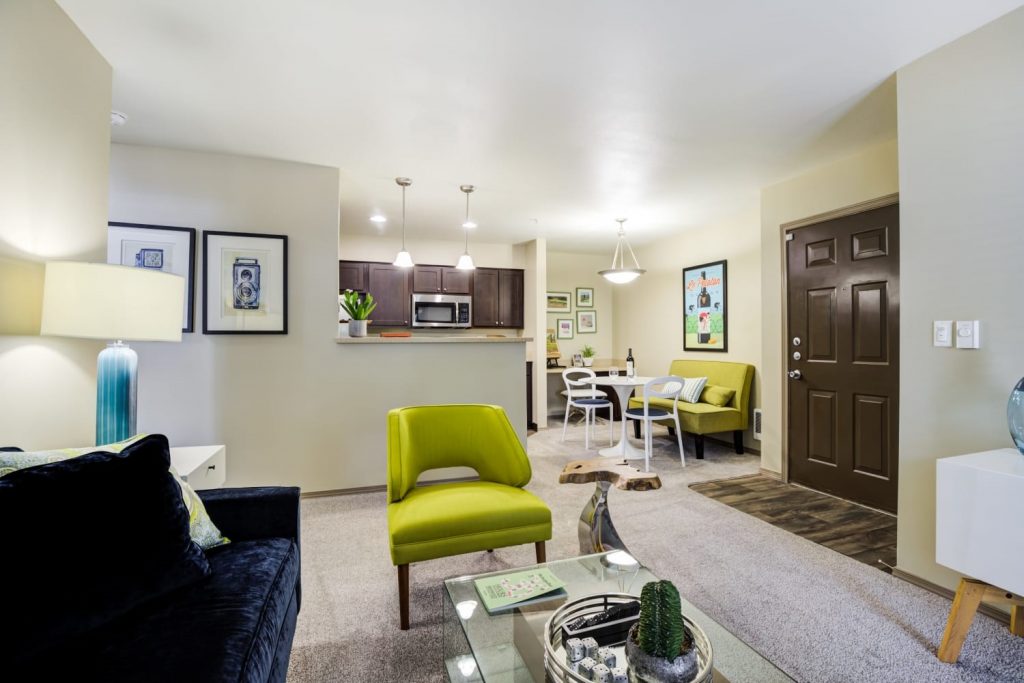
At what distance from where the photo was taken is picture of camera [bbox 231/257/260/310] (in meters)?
3.29

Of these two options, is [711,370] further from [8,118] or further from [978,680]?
[8,118]

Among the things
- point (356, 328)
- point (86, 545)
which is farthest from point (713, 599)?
point (356, 328)

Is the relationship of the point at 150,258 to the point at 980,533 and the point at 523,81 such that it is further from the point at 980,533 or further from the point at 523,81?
the point at 980,533

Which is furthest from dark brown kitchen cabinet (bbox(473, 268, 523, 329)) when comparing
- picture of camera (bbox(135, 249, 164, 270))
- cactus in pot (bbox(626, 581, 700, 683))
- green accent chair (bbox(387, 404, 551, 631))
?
cactus in pot (bbox(626, 581, 700, 683))

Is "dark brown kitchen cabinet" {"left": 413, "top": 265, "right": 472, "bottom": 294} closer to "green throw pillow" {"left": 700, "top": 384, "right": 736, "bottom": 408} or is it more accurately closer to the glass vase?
"green throw pillow" {"left": 700, "top": 384, "right": 736, "bottom": 408}

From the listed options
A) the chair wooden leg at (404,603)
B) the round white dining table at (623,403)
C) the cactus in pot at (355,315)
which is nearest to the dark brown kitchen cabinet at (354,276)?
the cactus in pot at (355,315)

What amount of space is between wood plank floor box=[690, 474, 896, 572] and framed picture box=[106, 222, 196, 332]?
400 cm

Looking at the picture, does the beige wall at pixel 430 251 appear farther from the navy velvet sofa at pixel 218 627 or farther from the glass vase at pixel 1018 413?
the glass vase at pixel 1018 413

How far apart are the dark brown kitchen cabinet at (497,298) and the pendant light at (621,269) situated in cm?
120

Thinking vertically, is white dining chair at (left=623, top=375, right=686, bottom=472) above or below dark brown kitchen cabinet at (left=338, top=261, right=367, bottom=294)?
below

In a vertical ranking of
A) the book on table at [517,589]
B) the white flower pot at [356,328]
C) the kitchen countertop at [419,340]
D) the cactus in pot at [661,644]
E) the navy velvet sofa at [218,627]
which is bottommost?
the book on table at [517,589]

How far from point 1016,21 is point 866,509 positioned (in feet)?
9.20

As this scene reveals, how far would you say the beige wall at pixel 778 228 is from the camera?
3.37 metres

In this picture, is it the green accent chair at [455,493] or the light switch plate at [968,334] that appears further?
the light switch plate at [968,334]
